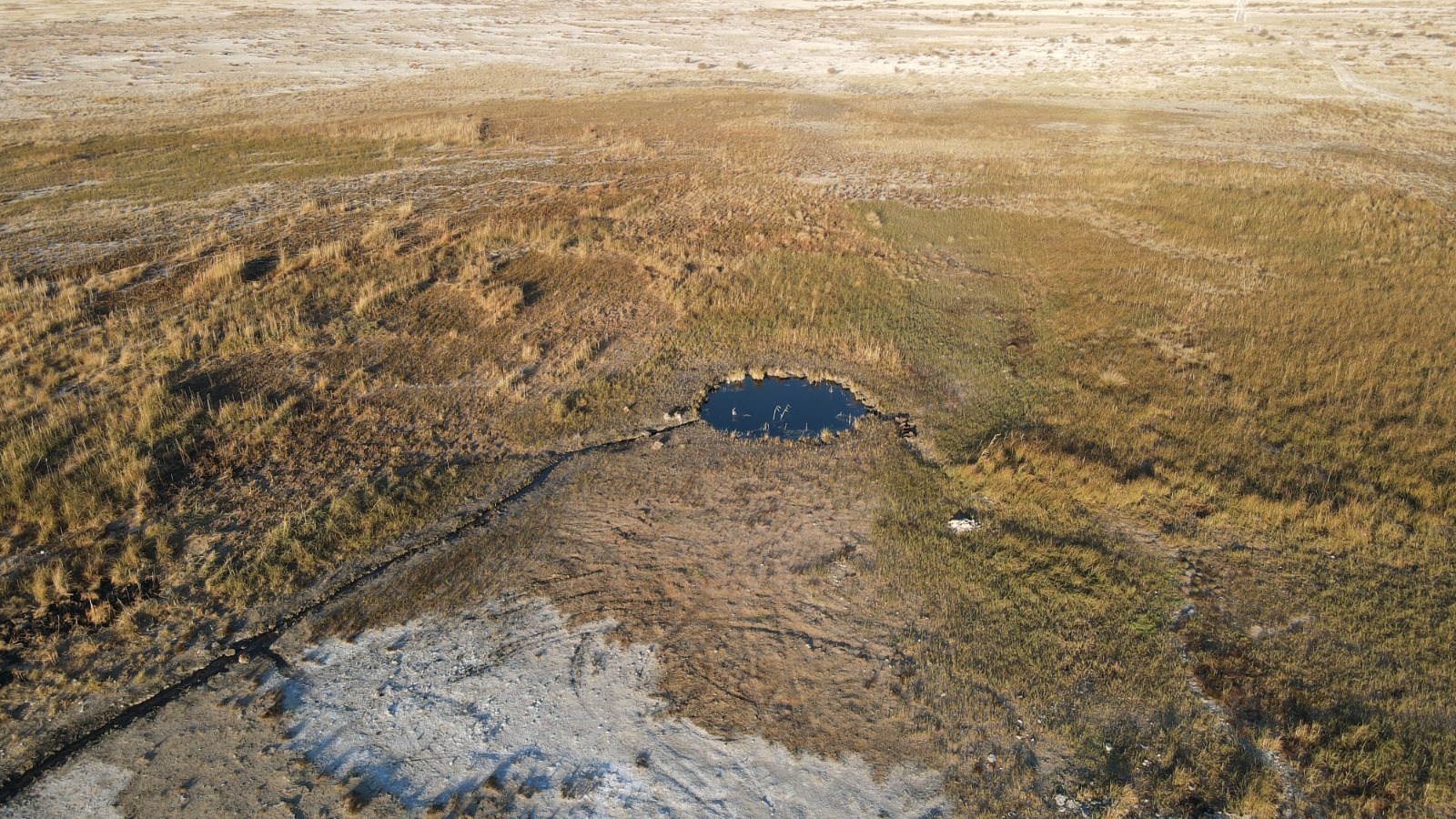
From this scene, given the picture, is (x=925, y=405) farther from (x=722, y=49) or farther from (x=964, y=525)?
(x=722, y=49)

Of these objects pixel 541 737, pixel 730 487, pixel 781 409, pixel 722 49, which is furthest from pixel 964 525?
pixel 722 49

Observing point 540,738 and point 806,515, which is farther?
point 806,515

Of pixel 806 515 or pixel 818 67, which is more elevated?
pixel 818 67

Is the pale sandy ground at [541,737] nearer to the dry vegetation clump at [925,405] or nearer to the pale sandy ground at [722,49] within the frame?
the dry vegetation clump at [925,405]

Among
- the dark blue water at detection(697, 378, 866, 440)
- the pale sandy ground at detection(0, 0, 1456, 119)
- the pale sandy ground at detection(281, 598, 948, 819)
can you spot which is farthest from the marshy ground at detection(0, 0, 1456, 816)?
the pale sandy ground at detection(0, 0, 1456, 119)

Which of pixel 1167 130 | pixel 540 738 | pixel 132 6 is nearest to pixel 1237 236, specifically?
pixel 1167 130

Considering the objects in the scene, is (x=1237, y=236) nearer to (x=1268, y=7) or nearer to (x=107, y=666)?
(x=107, y=666)

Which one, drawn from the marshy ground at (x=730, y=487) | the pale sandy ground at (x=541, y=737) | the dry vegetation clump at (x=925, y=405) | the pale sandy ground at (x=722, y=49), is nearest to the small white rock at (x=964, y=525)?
the marshy ground at (x=730, y=487)

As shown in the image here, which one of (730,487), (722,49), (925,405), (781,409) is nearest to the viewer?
(730,487)
